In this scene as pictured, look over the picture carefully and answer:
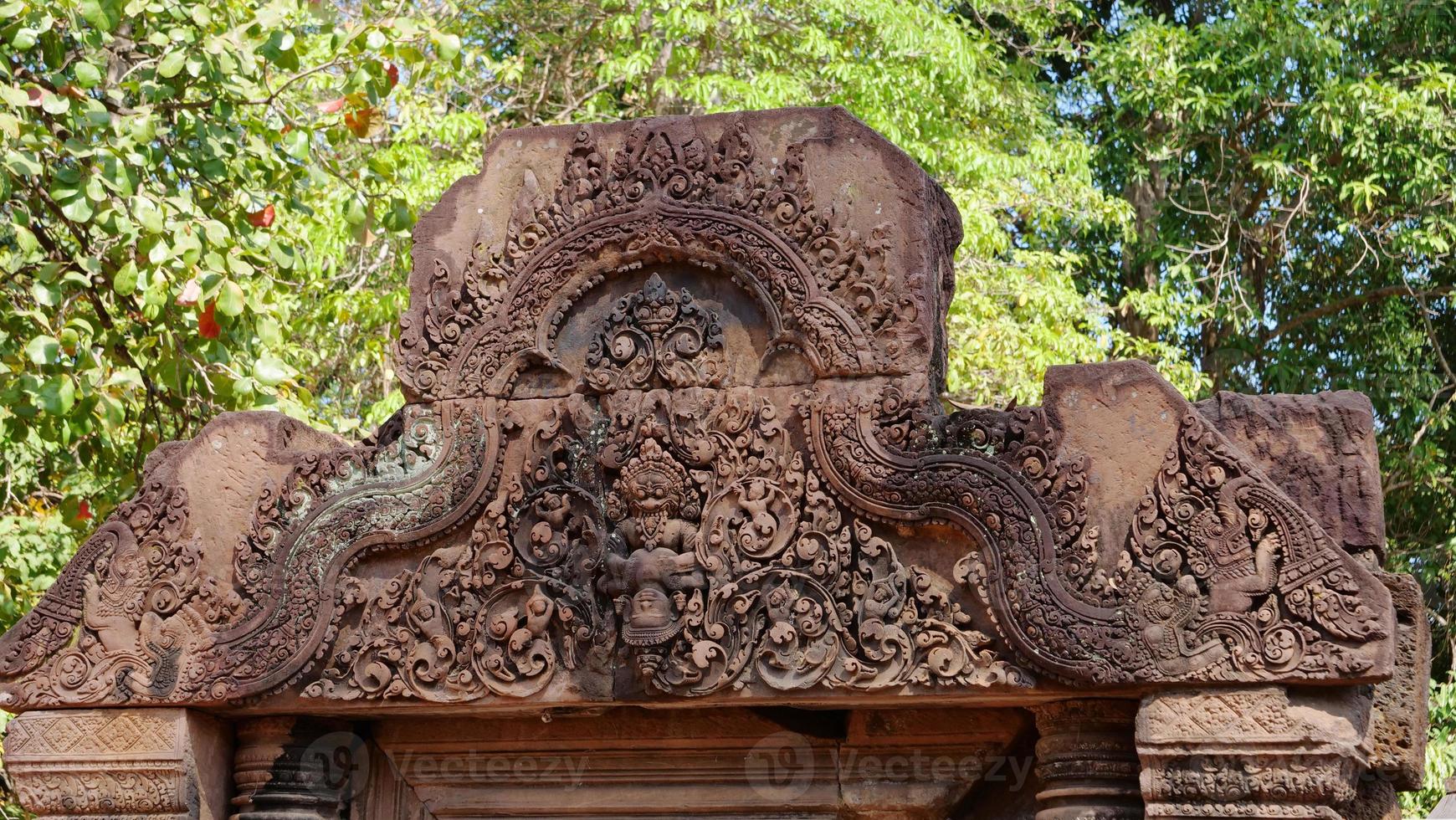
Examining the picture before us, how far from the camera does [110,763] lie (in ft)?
15.7

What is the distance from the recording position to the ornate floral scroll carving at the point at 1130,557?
13.3ft

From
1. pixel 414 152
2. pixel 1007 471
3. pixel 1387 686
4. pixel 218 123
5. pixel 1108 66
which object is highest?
pixel 1108 66

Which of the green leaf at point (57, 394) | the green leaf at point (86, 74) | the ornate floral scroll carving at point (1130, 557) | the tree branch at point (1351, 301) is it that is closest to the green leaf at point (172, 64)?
the green leaf at point (86, 74)

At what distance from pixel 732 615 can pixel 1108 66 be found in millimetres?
10727

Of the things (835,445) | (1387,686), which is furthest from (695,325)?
(1387,686)

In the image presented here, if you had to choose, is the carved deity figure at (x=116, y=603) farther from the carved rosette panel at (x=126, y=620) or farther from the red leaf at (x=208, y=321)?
the red leaf at (x=208, y=321)

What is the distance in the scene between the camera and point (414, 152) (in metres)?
11.0

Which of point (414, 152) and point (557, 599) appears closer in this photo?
point (557, 599)

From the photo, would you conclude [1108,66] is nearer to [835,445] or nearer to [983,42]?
[983,42]

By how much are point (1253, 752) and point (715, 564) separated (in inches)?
58.7

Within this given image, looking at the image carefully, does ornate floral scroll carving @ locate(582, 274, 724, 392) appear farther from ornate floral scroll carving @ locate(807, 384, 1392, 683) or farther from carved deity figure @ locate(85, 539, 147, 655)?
carved deity figure @ locate(85, 539, 147, 655)

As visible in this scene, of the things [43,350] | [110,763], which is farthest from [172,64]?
Answer: [110,763]

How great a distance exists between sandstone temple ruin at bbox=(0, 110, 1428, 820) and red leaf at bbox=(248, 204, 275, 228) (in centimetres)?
189

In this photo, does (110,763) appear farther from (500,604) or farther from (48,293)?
(48,293)
